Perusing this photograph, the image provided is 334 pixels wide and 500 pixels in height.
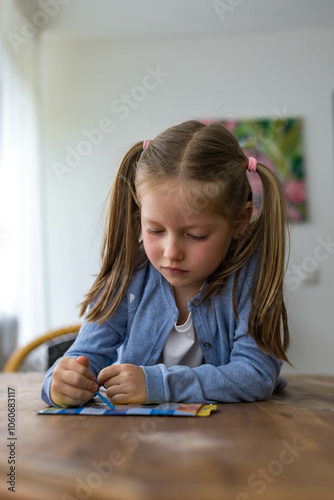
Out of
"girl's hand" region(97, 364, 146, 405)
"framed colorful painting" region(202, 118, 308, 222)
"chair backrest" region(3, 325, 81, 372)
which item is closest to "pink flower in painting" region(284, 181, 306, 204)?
"framed colorful painting" region(202, 118, 308, 222)

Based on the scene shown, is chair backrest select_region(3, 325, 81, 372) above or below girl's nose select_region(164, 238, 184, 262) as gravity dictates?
below

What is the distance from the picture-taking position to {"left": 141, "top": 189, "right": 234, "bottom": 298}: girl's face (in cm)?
91

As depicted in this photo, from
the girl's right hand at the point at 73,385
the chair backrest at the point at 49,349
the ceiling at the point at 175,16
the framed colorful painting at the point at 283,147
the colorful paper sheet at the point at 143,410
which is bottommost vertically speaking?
the chair backrest at the point at 49,349

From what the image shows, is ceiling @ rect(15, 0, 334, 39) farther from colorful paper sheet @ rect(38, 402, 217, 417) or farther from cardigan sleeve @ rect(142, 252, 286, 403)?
colorful paper sheet @ rect(38, 402, 217, 417)

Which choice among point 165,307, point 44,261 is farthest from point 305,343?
point 165,307

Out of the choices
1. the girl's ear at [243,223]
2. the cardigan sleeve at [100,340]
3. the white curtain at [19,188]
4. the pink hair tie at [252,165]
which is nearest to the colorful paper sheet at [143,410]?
the cardigan sleeve at [100,340]

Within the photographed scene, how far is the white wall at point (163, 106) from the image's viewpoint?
12.6ft

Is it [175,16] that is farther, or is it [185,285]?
[175,16]

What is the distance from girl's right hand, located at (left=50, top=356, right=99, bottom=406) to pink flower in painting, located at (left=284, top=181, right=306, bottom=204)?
3195 millimetres

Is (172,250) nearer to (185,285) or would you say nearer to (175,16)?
(185,285)

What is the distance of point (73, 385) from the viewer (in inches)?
32.8

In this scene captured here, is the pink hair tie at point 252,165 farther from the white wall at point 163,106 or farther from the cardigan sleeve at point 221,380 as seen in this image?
the white wall at point 163,106

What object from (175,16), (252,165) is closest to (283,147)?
(175,16)

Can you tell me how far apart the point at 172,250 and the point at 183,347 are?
0.91 ft
